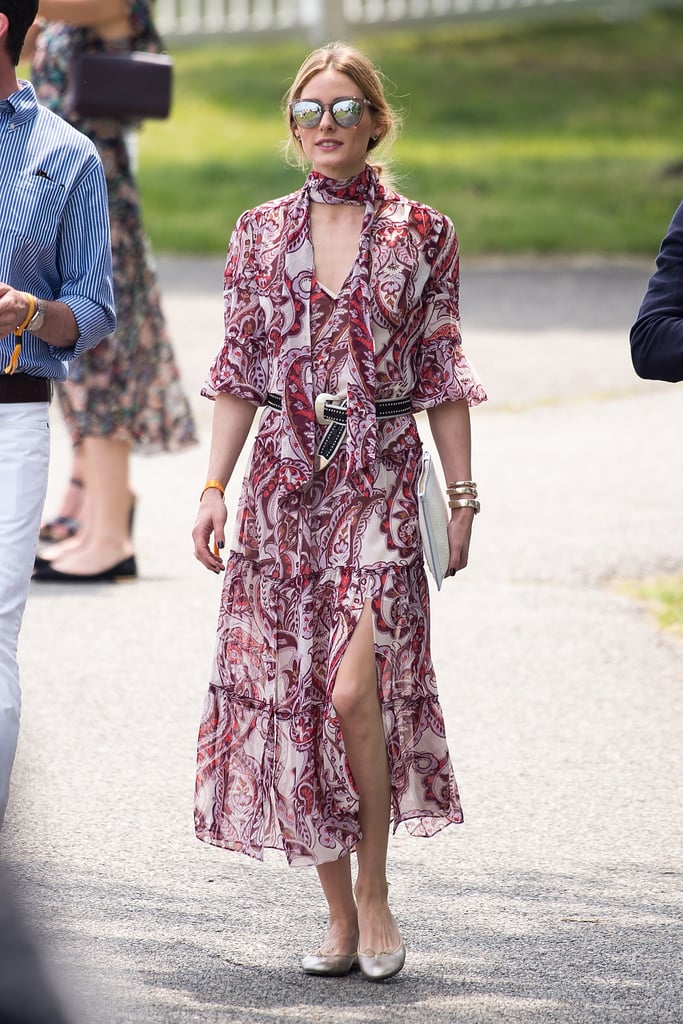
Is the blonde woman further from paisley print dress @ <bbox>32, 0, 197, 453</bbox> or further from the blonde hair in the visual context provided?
paisley print dress @ <bbox>32, 0, 197, 453</bbox>

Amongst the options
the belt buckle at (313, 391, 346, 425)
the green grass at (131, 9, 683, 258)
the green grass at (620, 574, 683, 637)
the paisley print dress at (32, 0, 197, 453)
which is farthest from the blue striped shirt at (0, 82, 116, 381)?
the green grass at (131, 9, 683, 258)

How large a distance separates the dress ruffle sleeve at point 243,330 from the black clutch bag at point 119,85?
295 cm

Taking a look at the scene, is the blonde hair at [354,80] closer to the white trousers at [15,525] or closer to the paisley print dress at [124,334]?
the white trousers at [15,525]

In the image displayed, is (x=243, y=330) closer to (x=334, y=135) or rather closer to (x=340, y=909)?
(x=334, y=135)

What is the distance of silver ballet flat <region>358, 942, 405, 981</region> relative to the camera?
377 cm

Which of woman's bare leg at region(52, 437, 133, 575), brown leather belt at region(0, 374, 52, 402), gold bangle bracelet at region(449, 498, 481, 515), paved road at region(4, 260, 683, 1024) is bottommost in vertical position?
paved road at region(4, 260, 683, 1024)

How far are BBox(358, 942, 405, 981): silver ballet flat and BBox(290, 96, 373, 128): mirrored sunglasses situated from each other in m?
1.73

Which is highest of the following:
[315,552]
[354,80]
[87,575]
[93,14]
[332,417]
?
[93,14]

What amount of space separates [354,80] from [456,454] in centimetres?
82

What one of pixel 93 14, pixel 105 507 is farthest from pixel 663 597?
pixel 93 14

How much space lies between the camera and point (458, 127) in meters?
21.5

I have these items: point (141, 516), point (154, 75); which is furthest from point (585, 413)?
point (154, 75)

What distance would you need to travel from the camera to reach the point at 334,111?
3.81m

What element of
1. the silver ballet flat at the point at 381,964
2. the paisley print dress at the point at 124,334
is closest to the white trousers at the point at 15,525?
the silver ballet flat at the point at 381,964
